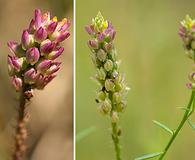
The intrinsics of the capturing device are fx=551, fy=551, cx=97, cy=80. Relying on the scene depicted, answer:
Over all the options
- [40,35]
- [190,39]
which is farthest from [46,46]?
[190,39]

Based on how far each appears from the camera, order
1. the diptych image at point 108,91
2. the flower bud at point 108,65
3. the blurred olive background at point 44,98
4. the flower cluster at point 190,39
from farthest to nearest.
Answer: the blurred olive background at point 44,98 < the diptych image at point 108,91 < the flower cluster at point 190,39 < the flower bud at point 108,65

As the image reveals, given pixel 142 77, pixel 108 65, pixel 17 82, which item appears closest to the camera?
pixel 17 82

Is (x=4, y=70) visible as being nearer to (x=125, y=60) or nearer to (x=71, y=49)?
A: (x=71, y=49)

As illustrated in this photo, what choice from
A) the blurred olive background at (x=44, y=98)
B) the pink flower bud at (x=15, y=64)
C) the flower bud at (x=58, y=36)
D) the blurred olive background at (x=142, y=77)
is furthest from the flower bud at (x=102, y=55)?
the blurred olive background at (x=142, y=77)

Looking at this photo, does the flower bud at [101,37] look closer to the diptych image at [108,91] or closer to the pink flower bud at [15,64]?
the diptych image at [108,91]

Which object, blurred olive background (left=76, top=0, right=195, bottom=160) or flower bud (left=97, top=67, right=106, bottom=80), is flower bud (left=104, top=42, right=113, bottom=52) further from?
blurred olive background (left=76, top=0, right=195, bottom=160)

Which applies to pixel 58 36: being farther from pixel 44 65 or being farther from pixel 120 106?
pixel 120 106
